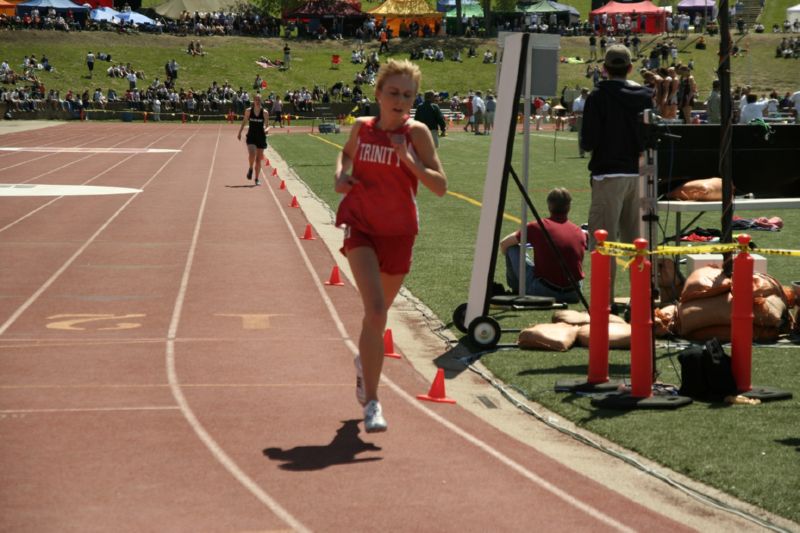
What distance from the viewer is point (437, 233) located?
61.4ft

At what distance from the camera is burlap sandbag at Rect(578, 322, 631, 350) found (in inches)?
392

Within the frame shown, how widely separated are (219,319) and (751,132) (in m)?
5.94

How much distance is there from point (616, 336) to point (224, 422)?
3589 mm

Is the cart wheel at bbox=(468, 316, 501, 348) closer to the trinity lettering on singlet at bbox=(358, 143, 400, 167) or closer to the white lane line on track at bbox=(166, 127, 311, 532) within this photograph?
the white lane line on track at bbox=(166, 127, 311, 532)

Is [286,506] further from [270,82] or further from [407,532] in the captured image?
[270,82]

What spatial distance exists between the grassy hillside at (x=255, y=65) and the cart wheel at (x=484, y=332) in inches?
2796

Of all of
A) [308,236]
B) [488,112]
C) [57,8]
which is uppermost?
[57,8]

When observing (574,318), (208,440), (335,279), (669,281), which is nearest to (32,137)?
(335,279)

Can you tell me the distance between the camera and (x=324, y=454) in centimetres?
691

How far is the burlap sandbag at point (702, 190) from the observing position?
1234 centimetres

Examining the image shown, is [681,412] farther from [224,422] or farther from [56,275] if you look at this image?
[56,275]

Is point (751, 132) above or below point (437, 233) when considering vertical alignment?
above

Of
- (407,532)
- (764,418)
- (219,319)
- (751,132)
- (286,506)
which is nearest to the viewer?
(407,532)

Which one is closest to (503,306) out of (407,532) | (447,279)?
(447,279)
